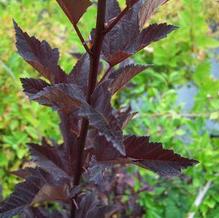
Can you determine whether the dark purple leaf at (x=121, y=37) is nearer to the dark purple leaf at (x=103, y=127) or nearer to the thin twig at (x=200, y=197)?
the dark purple leaf at (x=103, y=127)

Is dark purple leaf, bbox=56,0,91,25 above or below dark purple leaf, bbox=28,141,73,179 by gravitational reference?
above

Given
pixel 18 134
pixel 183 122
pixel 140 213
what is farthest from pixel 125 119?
pixel 18 134

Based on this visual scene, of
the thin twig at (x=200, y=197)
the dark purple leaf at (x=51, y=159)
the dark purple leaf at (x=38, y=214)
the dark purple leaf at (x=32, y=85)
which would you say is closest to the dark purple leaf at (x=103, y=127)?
the dark purple leaf at (x=32, y=85)

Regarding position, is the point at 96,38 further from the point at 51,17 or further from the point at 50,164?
the point at 51,17

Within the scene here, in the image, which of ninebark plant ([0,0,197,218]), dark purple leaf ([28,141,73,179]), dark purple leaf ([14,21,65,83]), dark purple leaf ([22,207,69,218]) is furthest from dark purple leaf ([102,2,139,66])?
dark purple leaf ([22,207,69,218])

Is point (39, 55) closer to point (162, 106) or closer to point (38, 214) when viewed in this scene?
point (38, 214)

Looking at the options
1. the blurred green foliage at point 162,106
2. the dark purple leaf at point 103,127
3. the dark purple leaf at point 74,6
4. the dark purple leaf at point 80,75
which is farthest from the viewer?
the blurred green foliage at point 162,106

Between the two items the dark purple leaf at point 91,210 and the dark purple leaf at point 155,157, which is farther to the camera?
the dark purple leaf at point 91,210

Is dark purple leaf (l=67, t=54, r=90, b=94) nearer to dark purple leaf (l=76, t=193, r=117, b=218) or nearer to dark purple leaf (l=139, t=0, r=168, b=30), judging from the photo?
dark purple leaf (l=139, t=0, r=168, b=30)
